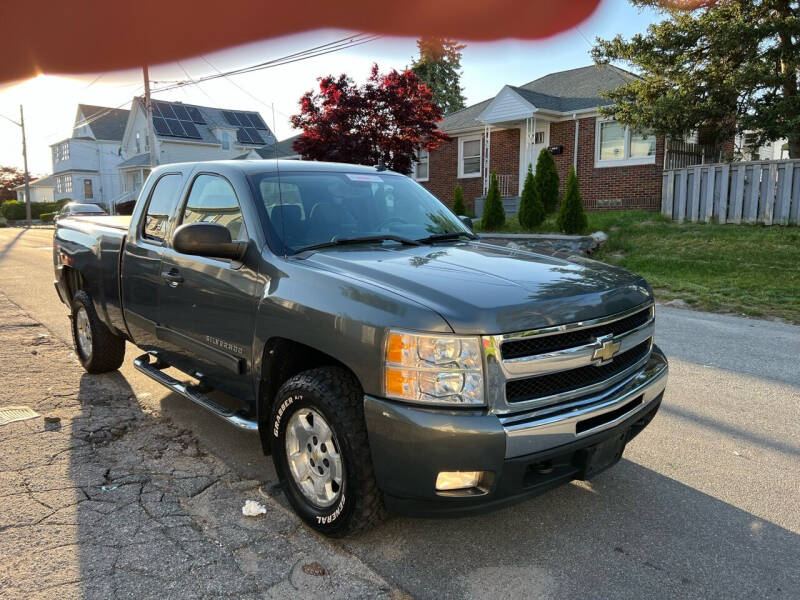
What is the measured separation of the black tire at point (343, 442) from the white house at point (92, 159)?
56.9 meters

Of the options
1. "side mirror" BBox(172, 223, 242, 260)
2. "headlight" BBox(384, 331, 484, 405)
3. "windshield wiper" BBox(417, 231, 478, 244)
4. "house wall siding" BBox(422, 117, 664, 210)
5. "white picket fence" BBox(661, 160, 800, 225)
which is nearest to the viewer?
"headlight" BBox(384, 331, 484, 405)

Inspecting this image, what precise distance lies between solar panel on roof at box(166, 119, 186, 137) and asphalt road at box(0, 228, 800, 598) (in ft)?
144

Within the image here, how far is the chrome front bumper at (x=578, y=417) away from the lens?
2.57m

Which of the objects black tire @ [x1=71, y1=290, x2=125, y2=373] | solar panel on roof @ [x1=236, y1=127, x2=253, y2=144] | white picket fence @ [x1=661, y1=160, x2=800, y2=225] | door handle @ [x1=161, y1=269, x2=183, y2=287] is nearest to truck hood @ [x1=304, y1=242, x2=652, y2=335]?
door handle @ [x1=161, y1=269, x2=183, y2=287]

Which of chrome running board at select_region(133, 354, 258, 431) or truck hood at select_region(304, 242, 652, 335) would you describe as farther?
chrome running board at select_region(133, 354, 258, 431)

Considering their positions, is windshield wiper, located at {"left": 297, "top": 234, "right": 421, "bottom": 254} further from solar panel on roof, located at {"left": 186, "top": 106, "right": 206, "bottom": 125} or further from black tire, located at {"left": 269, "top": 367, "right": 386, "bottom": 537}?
solar panel on roof, located at {"left": 186, "top": 106, "right": 206, "bottom": 125}

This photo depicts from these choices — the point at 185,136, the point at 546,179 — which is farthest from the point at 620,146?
the point at 185,136

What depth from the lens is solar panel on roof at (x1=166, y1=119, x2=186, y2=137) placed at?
44812 millimetres

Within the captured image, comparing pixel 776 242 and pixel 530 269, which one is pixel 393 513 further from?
pixel 776 242

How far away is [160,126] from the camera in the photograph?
4444cm

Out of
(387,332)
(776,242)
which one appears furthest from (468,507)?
(776,242)

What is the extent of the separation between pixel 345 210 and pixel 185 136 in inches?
1773

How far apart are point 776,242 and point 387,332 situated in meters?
12.5

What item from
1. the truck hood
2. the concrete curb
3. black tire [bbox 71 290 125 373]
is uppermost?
the truck hood
